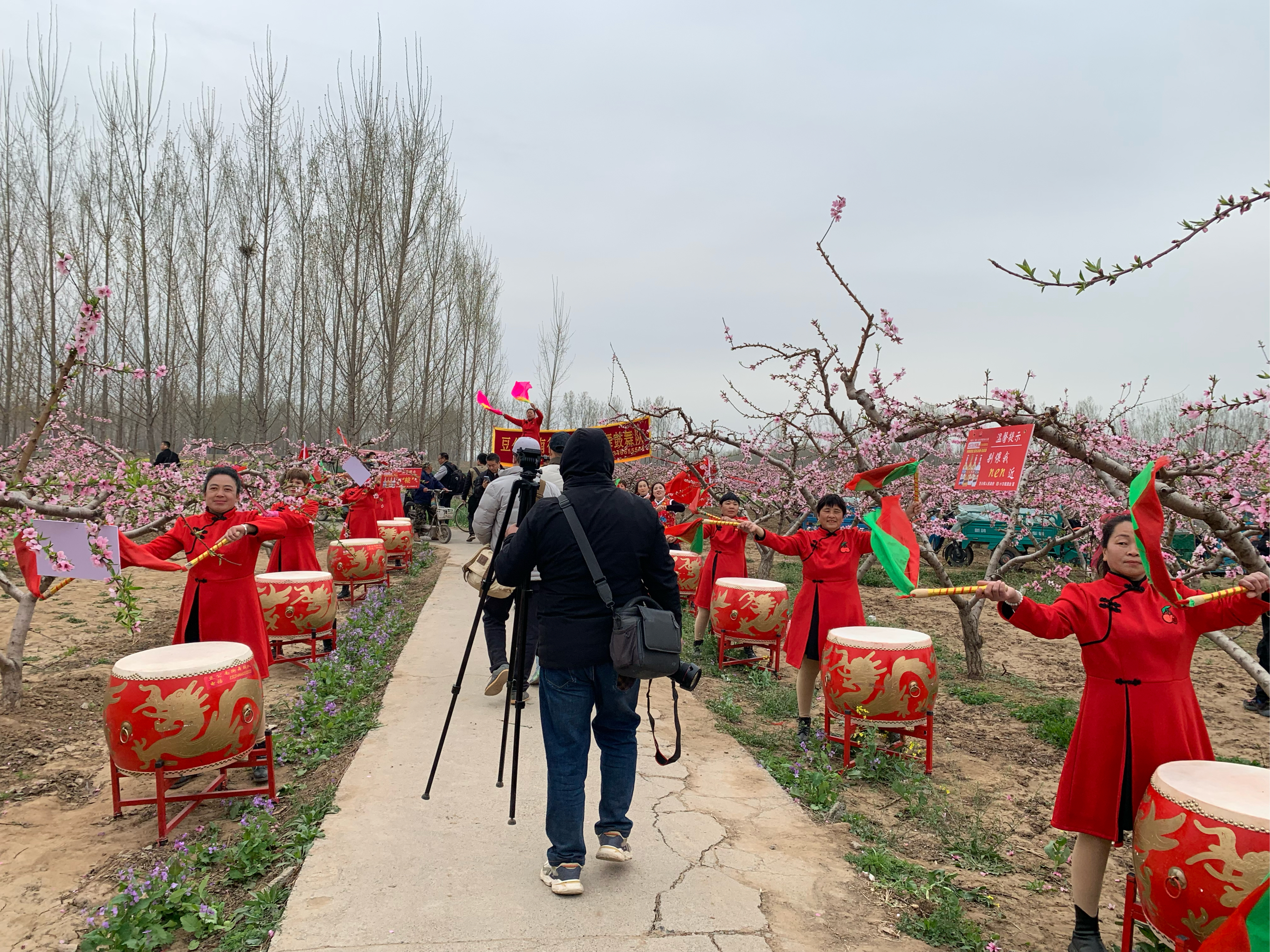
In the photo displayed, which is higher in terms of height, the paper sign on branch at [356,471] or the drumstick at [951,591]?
the paper sign on branch at [356,471]

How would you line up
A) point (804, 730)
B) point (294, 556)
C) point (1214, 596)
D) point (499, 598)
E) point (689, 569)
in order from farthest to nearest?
point (689, 569) → point (294, 556) → point (804, 730) → point (499, 598) → point (1214, 596)

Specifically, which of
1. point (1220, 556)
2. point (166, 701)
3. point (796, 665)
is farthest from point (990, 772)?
point (166, 701)

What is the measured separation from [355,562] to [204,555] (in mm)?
5474

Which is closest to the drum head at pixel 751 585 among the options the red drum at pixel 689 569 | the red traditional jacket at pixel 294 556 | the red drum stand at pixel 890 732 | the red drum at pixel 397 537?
the red drum stand at pixel 890 732

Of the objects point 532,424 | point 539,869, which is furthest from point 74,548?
point 532,424

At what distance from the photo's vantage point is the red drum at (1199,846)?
2238 millimetres

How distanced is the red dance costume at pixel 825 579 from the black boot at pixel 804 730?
389 mm

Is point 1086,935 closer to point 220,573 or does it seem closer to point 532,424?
point 220,573

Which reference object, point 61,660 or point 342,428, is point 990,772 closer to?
point 61,660

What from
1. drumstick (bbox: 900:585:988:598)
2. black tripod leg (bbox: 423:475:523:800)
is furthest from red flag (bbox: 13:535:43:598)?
drumstick (bbox: 900:585:988:598)

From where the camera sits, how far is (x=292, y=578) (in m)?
6.74

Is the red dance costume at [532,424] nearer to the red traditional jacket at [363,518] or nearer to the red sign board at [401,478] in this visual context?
the red traditional jacket at [363,518]

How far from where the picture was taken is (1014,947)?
3.01 m

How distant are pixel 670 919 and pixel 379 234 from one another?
17.2m
